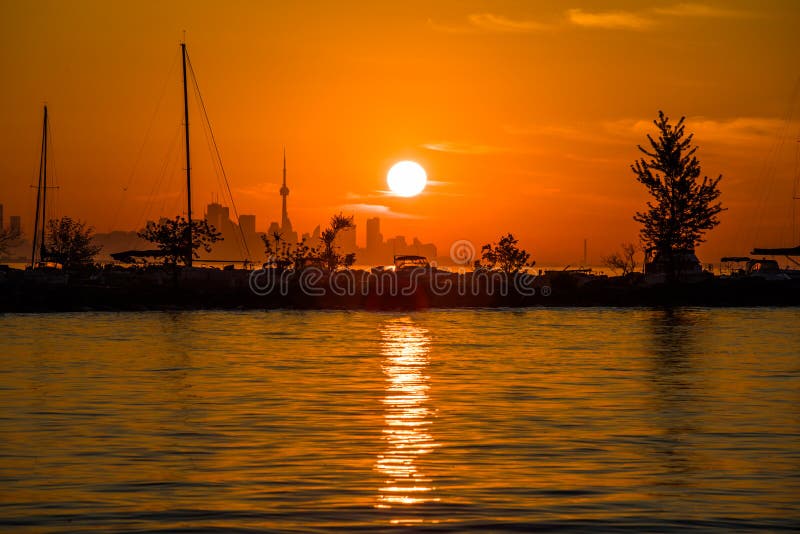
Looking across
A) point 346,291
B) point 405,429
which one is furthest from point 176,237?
point 405,429

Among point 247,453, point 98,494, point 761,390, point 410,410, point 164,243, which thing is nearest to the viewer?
point 98,494

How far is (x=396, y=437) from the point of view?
2070cm

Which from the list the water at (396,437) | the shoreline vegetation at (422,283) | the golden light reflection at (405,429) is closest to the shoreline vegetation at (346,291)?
the shoreline vegetation at (422,283)

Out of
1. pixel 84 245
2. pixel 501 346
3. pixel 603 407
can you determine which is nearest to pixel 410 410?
pixel 603 407

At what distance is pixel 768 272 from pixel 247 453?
82.9 metres

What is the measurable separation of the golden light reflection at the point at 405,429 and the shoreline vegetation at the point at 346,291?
39058 millimetres

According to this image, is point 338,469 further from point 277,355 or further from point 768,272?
point 768,272

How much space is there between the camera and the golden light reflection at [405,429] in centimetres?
1555

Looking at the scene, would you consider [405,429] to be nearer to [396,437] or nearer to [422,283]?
[396,437]

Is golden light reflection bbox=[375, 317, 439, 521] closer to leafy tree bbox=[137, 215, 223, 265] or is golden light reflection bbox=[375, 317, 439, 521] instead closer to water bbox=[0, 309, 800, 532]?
water bbox=[0, 309, 800, 532]

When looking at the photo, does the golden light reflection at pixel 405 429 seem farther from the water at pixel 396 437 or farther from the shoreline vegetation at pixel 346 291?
the shoreline vegetation at pixel 346 291

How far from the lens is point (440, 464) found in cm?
1775

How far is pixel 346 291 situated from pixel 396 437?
69.0 meters

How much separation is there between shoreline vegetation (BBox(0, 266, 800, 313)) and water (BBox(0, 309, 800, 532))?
34.6 meters
